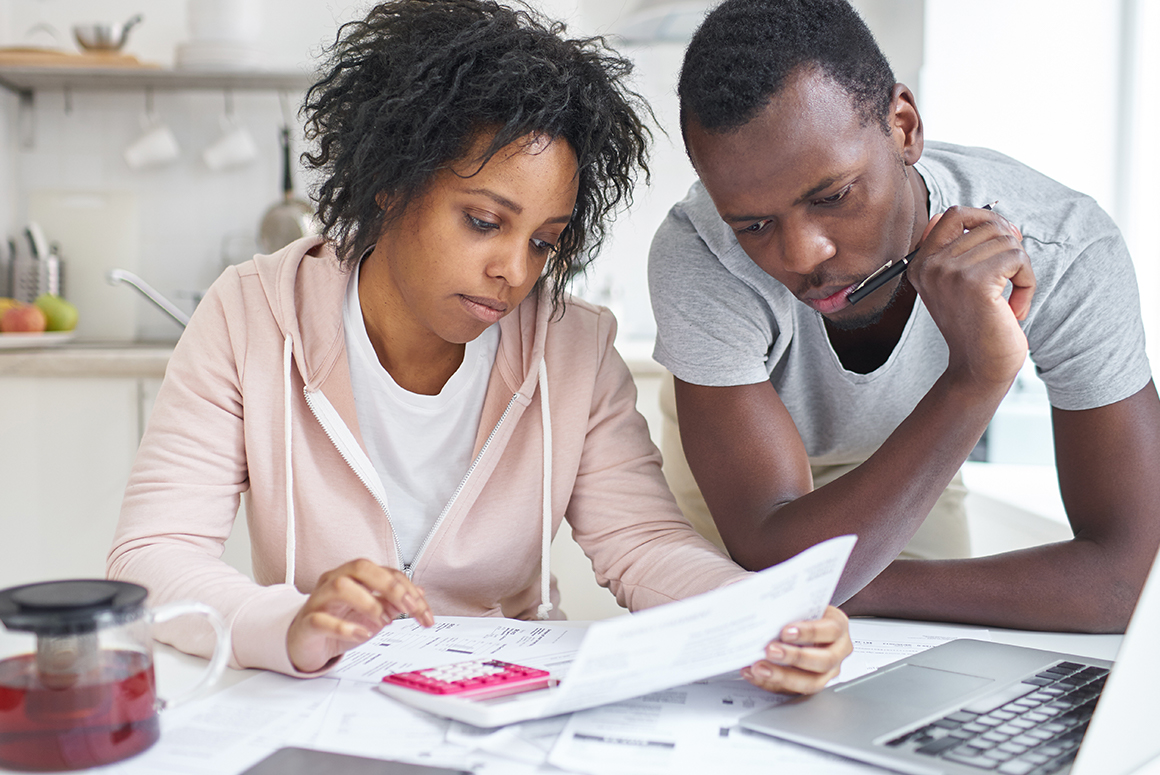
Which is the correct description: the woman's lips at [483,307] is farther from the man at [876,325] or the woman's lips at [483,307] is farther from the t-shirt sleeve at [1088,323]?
the t-shirt sleeve at [1088,323]

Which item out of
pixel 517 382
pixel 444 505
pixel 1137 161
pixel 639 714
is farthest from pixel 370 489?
pixel 1137 161

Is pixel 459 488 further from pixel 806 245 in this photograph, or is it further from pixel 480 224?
pixel 806 245

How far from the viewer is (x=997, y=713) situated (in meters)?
0.67

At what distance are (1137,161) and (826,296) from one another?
5.18 feet

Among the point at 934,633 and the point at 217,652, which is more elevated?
the point at 217,652

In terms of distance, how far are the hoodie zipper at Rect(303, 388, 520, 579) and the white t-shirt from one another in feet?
0.05

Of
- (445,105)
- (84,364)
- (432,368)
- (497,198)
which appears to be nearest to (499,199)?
(497,198)

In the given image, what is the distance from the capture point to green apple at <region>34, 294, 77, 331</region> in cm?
249

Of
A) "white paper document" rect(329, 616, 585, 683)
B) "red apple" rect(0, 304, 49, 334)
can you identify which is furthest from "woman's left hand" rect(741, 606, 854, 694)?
"red apple" rect(0, 304, 49, 334)

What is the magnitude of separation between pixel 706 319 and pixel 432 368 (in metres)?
0.33

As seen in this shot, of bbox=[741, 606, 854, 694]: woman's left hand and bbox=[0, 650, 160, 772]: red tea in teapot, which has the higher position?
bbox=[0, 650, 160, 772]: red tea in teapot

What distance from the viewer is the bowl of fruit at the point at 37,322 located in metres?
2.32

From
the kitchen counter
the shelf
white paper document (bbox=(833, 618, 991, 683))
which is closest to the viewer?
white paper document (bbox=(833, 618, 991, 683))

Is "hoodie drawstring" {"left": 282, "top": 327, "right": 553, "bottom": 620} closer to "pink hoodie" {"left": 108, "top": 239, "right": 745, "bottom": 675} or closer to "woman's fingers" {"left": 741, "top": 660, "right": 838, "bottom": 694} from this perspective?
"pink hoodie" {"left": 108, "top": 239, "right": 745, "bottom": 675}
